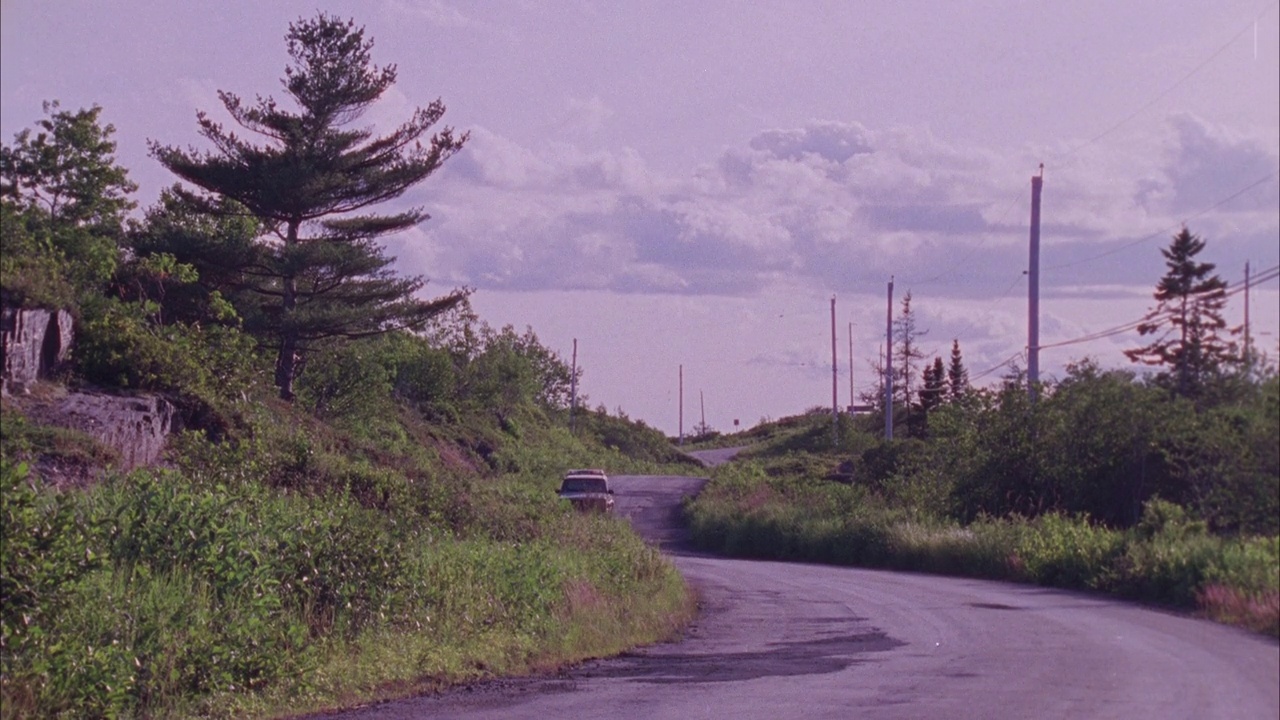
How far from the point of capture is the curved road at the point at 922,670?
7.63 m

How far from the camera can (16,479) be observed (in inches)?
348

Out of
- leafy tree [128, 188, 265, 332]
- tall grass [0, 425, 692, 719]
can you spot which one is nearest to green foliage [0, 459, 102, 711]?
tall grass [0, 425, 692, 719]

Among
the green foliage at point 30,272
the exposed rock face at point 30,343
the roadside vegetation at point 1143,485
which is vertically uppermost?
the green foliage at point 30,272

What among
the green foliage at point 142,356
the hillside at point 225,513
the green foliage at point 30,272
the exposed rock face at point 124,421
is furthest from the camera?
the green foliage at point 142,356

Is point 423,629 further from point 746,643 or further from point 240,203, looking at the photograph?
point 240,203

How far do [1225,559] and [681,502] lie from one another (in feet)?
164

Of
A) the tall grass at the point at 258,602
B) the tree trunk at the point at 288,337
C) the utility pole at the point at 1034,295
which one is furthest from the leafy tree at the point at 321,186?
the utility pole at the point at 1034,295

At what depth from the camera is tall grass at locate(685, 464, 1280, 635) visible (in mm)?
5234

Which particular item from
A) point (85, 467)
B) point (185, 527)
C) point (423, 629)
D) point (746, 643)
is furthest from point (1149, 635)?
point (85, 467)

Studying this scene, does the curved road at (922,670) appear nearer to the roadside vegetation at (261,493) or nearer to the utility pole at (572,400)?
the roadside vegetation at (261,493)

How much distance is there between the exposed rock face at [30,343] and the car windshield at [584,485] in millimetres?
21314

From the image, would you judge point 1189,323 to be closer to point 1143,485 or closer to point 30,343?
point 1143,485

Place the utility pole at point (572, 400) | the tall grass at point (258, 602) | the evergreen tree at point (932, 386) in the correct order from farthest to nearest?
the utility pole at point (572, 400) < the evergreen tree at point (932, 386) < the tall grass at point (258, 602)

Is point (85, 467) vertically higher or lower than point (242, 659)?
higher
